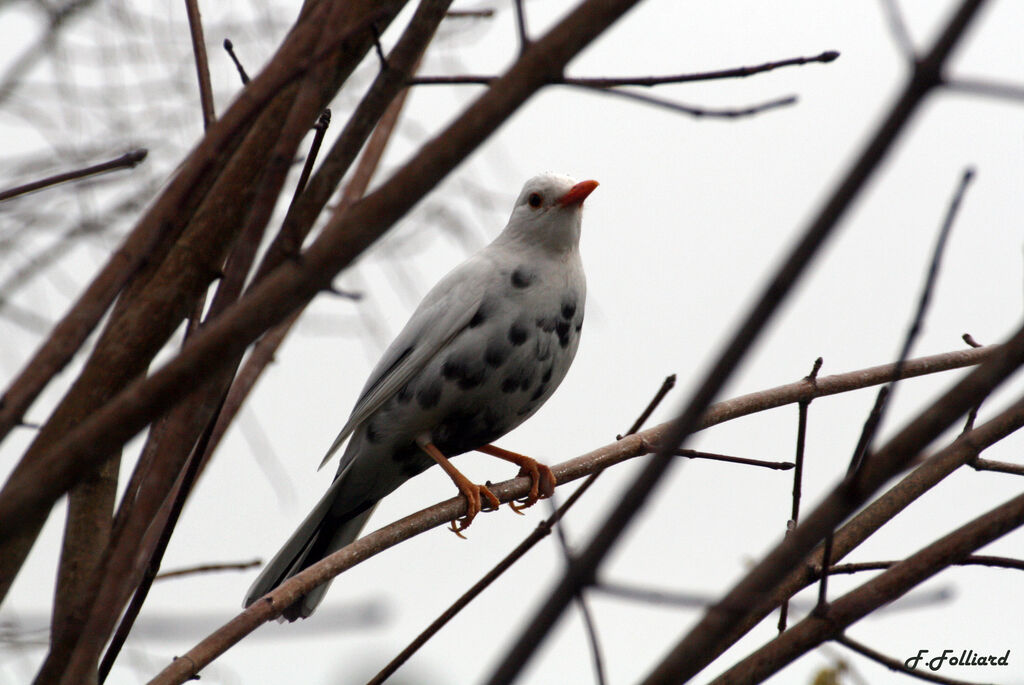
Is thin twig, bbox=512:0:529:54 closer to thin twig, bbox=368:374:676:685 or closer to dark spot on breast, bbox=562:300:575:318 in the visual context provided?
thin twig, bbox=368:374:676:685

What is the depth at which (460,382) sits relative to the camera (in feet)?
12.4

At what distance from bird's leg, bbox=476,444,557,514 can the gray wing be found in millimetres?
464

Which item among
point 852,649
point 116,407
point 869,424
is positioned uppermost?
point 869,424

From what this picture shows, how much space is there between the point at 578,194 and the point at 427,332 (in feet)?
2.74

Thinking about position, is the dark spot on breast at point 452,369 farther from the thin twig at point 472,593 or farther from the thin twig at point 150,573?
the thin twig at point 150,573

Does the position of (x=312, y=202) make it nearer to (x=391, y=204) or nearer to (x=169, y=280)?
(x=391, y=204)

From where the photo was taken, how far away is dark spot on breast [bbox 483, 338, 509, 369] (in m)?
3.76

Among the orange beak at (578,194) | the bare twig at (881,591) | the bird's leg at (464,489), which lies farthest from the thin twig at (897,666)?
the orange beak at (578,194)

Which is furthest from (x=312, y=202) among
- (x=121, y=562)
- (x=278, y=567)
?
(x=278, y=567)

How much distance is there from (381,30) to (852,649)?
1326 millimetres

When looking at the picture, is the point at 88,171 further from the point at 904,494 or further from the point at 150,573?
the point at 904,494

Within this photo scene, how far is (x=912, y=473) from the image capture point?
7.45 feet

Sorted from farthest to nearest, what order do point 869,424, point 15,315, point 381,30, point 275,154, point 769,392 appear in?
point 15,315
point 769,392
point 381,30
point 869,424
point 275,154

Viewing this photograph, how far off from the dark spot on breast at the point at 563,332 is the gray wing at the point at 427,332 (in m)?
0.29
